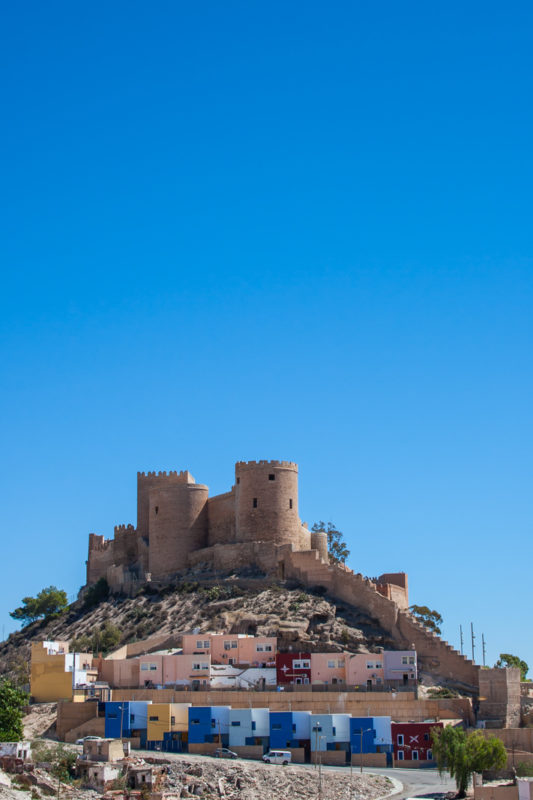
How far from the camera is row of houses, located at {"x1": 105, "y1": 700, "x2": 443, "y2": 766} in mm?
46250

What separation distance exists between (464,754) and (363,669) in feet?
30.1

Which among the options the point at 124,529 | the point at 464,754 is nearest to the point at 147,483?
the point at 124,529

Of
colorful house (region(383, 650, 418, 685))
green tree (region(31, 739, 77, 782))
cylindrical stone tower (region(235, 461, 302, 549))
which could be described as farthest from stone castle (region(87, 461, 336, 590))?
green tree (region(31, 739, 77, 782))

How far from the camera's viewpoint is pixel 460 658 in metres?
51.7

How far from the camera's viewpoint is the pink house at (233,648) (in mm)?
53000

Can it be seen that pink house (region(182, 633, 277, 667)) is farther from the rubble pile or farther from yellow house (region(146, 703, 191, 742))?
the rubble pile

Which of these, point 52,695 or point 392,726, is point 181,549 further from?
point 392,726

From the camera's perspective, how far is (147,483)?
6781 cm

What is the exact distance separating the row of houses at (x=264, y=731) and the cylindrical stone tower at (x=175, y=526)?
576 inches

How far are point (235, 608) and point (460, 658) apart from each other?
1127cm

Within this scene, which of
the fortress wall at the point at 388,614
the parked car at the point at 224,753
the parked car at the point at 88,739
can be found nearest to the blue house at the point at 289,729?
the parked car at the point at 224,753

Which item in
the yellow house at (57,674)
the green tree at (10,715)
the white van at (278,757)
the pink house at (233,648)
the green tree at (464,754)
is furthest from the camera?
the pink house at (233,648)

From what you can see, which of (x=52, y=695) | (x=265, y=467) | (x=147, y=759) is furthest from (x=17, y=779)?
(x=265, y=467)

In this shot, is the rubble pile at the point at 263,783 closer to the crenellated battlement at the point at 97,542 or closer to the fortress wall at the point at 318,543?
the fortress wall at the point at 318,543
